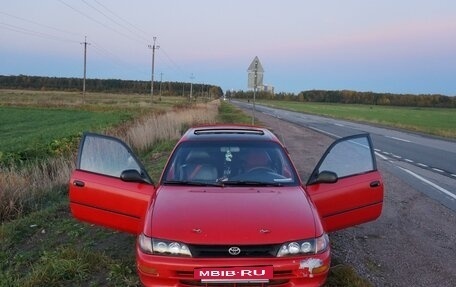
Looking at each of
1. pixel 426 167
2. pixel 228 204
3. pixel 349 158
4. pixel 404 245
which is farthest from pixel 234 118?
pixel 228 204

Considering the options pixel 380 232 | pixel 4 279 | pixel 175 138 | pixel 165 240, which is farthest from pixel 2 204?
pixel 175 138

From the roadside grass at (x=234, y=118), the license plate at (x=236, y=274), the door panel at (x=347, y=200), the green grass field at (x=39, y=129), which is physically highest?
the door panel at (x=347, y=200)

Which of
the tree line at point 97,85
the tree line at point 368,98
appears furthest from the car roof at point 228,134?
the tree line at point 97,85

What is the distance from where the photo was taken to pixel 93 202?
5215mm

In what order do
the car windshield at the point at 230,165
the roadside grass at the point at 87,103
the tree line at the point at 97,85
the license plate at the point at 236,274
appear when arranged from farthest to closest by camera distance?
the tree line at the point at 97,85 < the roadside grass at the point at 87,103 < the car windshield at the point at 230,165 < the license plate at the point at 236,274

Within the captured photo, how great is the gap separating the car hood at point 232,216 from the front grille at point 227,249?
0.04 meters

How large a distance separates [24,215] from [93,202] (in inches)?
127

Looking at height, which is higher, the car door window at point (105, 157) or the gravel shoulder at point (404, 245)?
the car door window at point (105, 157)

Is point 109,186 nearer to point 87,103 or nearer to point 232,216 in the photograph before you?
point 232,216

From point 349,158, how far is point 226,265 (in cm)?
232

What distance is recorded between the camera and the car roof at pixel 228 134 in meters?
5.70

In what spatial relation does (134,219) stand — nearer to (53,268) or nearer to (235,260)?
(53,268)

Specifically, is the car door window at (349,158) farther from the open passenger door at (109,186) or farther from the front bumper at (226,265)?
the open passenger door at (109,186)

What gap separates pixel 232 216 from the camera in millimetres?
4102
